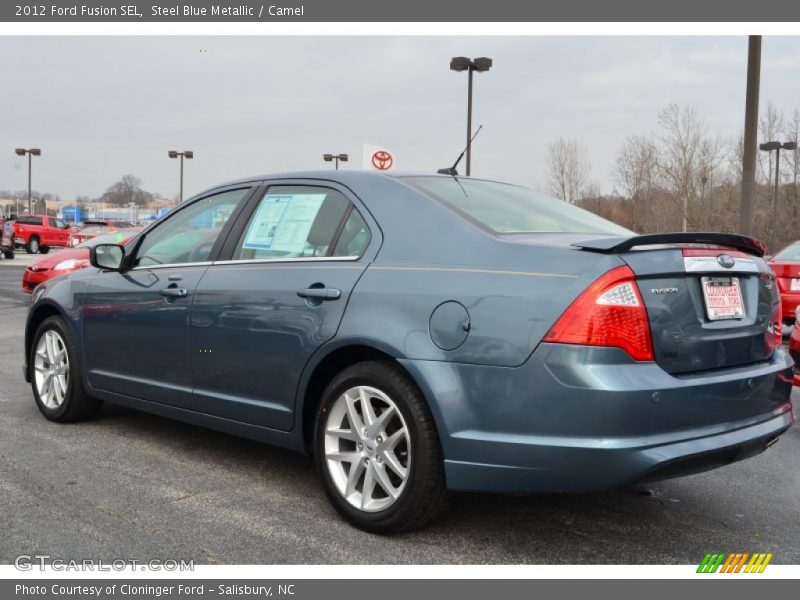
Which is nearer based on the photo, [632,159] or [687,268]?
[687,268]

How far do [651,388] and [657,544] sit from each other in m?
0.89

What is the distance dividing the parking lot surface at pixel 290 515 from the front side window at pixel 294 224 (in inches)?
46.7

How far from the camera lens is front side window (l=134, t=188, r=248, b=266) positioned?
445cm

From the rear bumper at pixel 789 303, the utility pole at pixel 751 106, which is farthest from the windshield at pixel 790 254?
the utility pole at pixel 751 106

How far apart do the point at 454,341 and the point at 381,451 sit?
61cm

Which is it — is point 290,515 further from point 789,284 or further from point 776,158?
point 776,158

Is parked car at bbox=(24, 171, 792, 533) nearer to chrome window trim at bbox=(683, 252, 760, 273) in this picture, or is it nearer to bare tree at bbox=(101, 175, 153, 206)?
chrome window trim at bbox=(683, 252, 760, 273)

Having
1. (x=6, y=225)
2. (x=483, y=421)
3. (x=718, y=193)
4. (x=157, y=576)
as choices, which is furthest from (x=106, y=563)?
(x=718, y=193)

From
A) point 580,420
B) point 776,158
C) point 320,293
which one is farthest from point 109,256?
point 776,158

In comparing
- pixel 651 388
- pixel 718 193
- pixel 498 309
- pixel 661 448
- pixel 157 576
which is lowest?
pixel 157 576

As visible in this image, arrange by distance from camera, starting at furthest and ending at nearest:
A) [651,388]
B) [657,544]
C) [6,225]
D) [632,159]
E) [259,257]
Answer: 1. [632,159]
2. [6,225]
3. [259,257]
4. [657,544]
5. [651,388]

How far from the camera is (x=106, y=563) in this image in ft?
10.0

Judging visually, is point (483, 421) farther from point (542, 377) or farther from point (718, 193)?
point (718, 193)

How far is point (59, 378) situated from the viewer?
532 centimetres
